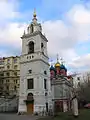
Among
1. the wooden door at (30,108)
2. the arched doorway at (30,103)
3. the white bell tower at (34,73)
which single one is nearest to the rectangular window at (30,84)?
the white bell tower at (34,73)

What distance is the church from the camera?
3781 centimetres

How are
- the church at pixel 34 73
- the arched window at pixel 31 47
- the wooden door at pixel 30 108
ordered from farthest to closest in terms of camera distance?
the arched window at pixel 31 47 → the church at pixel 34 73 → the wooden door at pixel 30 108

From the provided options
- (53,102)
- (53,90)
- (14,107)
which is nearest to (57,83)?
(53,90)

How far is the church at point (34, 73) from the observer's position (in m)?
37.8

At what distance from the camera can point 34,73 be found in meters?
39.1

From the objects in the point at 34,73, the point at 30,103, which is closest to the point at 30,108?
the point at 30,103

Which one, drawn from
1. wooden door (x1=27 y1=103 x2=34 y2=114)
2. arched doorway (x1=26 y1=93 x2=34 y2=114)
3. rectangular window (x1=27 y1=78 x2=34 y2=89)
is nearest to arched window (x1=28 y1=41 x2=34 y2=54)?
rectangular window (x1=27 y1=78 x2=34 y2=89)

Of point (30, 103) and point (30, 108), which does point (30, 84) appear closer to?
Answer: point (30, 103)

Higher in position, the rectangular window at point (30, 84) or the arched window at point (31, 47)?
the arched window at point (31, 47)

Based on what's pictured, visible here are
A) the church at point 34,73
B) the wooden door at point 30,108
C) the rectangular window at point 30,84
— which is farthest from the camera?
the rectangular window at point 30,84

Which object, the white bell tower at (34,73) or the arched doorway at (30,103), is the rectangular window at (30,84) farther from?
the arched doorway at (30,103)

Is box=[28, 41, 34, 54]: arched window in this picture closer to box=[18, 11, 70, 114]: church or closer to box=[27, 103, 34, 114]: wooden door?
box=[18, 11, 70, 114]: church

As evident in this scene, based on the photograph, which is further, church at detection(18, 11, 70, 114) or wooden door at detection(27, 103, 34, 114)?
church at detection(18, 11, 70, 114)

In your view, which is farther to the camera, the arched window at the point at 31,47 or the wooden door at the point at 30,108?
the arched window at the point at 31,47
